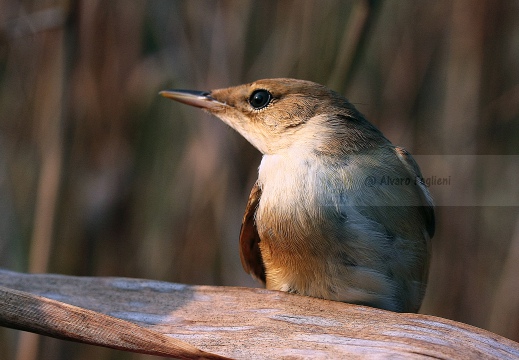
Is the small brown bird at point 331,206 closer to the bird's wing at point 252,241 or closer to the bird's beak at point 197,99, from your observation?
the bird's wing at point 252,241

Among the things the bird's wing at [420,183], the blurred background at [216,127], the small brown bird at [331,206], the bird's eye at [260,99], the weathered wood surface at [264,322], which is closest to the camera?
the weathered wood surface at [264,322]

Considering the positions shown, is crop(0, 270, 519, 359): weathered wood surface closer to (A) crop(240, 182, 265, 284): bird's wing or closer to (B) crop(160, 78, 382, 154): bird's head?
(A) crop(240, 182, 265, 284): bird's wing

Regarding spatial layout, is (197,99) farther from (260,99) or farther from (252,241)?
(252,241)

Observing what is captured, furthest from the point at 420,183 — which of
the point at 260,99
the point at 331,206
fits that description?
the point at 260,99

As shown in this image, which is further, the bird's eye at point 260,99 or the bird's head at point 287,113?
the bird's eye at point 260,99

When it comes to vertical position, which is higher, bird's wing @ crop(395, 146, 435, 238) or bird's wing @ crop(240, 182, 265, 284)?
bird's wing @ crop(395, 146, 435, 238)

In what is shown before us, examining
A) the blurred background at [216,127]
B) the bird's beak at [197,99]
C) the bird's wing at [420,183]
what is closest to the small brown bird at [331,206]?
the bird's wing at [420,183]

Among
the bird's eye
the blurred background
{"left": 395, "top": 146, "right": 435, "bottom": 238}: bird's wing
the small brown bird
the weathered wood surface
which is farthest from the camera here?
the blurred background

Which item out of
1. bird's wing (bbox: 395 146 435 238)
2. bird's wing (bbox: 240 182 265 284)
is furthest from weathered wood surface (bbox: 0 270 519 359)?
bird's wing (bbox: 395 146 435 238)
